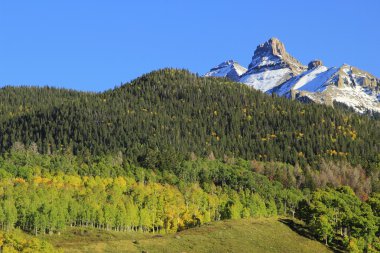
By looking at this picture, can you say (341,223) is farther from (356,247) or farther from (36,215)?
(36,215)

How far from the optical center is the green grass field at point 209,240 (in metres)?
140

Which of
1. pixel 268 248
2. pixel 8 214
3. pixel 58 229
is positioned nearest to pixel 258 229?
pixel 268 248

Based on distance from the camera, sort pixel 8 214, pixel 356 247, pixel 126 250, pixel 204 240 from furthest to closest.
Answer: pixel 8 214 → pixel 356 247 → pixel 204 240 → pixel 126 250

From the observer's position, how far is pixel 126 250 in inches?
5325

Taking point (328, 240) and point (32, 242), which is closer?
point (32, 242)

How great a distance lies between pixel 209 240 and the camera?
154000mm

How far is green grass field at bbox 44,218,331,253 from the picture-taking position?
14012 cm

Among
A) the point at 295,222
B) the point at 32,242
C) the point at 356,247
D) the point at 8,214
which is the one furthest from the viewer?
the point at 295,222

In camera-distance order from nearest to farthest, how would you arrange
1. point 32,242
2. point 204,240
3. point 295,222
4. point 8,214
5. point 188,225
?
1. point 32,242
2. point 204,240
3. point 8,214
4. point 295,222
5. point 188,225

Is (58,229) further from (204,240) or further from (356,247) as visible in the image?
(356,247)

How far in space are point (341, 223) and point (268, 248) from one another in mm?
33986

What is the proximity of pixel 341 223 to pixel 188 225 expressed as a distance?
158ft

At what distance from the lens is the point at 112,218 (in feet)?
606

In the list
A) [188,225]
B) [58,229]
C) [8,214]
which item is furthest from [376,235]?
[8,214]
